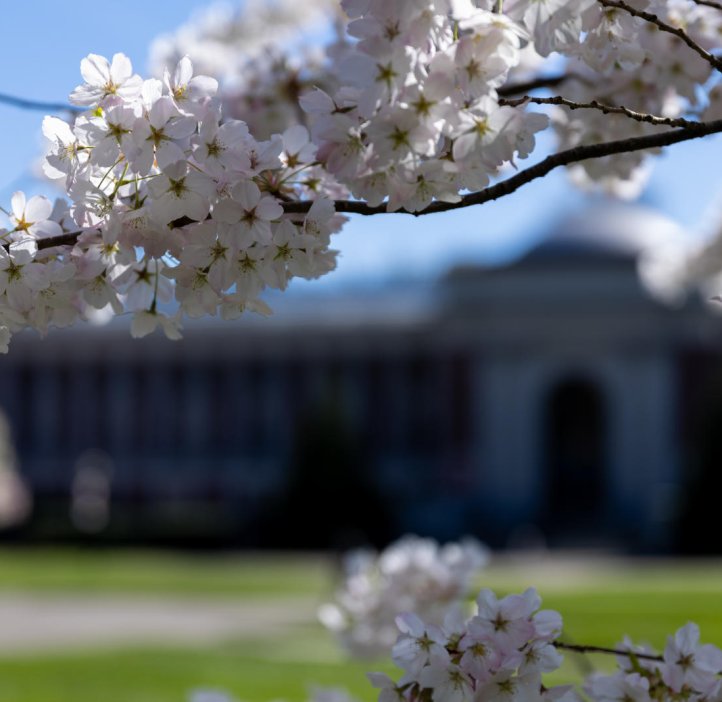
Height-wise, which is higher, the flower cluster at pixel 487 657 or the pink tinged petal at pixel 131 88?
the pink tinged petal at pixel 131 88

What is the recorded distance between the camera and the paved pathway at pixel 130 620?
1454 centimetres

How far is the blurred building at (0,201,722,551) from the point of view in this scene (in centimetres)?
3659

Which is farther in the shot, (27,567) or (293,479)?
(293,479)

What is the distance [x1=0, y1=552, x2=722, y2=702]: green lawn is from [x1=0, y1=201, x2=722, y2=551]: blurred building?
6.43 meters

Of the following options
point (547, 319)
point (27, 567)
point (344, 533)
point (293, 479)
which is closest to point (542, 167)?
point (27, 567)

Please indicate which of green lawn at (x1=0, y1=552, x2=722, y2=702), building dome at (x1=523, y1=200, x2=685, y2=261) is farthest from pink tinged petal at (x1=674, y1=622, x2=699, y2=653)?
building dome at (x1=523, y1=200, x2=685, y2=261)

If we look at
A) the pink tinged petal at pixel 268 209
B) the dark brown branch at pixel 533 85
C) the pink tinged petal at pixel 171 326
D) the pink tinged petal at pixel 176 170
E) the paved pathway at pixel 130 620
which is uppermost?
the dark brown branch at pixel 533 85

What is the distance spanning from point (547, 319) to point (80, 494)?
17.5 metres

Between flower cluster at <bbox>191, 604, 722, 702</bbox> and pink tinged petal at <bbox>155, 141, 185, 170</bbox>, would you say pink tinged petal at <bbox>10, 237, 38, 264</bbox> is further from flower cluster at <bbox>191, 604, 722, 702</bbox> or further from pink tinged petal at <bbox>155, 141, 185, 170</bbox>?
flower cluster at <bbox>191, 604, 722, 702</bbox>

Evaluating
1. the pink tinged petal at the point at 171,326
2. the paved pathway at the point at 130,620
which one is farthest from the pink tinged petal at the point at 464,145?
the paved pathway at the point at 130,620

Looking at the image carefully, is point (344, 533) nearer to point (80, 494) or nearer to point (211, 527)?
point (211, 527)

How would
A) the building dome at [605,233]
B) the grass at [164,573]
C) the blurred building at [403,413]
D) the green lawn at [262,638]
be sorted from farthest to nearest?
the building dome at [605,233] → the blurred building at [403,413] → the grass at [164,573] → the green lawn at [262,638]

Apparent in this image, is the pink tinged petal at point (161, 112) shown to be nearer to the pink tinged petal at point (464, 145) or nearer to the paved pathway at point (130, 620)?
the pink tinged petal at point (464, 145)

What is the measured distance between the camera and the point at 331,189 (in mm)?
1967
